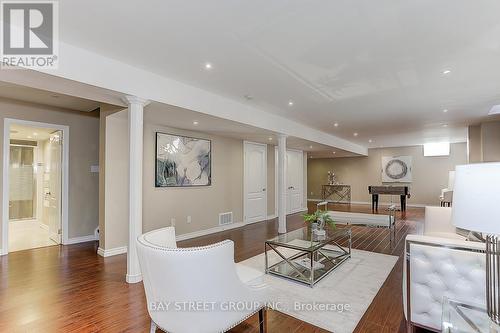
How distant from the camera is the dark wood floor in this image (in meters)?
2.17

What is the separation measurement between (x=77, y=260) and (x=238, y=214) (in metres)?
3.59

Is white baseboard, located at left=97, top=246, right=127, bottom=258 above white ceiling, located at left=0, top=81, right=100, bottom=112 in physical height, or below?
below

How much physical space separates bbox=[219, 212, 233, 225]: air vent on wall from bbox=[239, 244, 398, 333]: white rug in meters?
2.40

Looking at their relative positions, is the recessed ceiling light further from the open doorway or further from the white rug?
the open doorway

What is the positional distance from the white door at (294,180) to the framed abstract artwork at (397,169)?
4188 millimetres

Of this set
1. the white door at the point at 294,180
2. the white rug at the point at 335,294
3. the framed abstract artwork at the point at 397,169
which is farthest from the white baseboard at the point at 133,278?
the framed abstract artwork at the point at 397,169

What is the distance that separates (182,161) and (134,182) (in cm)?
220

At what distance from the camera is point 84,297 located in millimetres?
2660

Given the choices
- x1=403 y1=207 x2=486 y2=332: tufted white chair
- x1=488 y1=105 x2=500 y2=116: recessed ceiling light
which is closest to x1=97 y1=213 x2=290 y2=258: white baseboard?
x1=403 y1=207 x2=486 y2=332: tufted white chair

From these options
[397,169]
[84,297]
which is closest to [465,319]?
[84,297]

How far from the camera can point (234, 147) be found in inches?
257

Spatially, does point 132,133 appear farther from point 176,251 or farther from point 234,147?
point 234,147

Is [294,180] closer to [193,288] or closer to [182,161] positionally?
[182,161]

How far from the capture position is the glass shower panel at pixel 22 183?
6.59 meters
